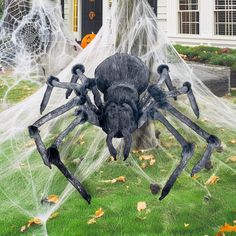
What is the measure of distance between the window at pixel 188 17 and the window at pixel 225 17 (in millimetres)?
836

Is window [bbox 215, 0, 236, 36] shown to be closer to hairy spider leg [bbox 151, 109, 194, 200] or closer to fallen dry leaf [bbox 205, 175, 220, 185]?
fallen dry leaf [bbox 205, 175, 220, 185]

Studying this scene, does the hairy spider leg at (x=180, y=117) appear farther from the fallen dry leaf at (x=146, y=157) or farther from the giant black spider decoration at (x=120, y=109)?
the fallen dry leaf at (x=146, y=157)

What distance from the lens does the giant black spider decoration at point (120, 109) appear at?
1.99 meters

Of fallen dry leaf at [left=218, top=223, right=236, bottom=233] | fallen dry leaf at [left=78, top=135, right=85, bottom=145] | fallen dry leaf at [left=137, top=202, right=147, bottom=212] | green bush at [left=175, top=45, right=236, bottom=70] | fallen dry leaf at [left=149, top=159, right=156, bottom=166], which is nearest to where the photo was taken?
fallen dry leaf at [left=218, top=223, right=236, bottom=233]

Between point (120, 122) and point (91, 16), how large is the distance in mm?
18028

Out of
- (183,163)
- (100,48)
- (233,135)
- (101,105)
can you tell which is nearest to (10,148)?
(100,48)

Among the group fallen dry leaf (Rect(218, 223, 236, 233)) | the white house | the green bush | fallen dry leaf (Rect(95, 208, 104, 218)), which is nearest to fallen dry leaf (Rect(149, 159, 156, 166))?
fallen dry leaf (Rect(95, 208, 104, 218))

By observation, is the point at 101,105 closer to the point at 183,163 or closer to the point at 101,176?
the point at 183,163

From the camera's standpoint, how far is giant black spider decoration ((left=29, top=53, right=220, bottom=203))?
6.54 ft

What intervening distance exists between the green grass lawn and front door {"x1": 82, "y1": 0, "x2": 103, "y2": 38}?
1486 centimetres

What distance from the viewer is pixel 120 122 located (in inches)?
79.5

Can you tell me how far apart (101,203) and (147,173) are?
923 millimetres

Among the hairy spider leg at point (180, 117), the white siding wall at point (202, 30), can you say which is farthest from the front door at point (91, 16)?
the hairy spider leg at point (180, 117)

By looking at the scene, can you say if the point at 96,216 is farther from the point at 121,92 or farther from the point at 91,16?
the point at 91,16
